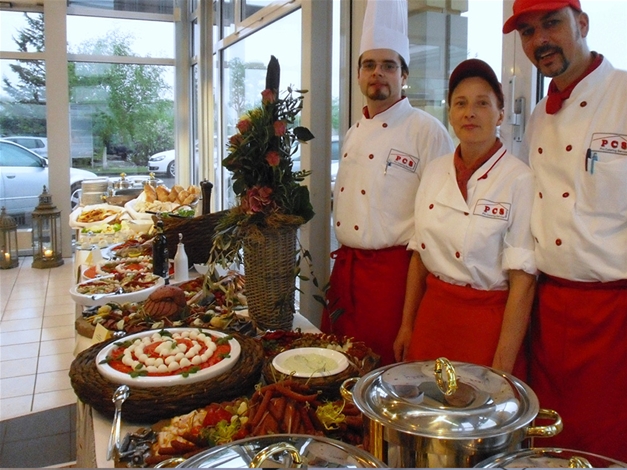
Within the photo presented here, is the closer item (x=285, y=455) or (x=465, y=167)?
(x=285, y=455)

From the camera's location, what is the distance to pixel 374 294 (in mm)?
1973

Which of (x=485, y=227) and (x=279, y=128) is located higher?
(x=279, y=128)

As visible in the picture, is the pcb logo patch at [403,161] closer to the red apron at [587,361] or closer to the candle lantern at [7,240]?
the red apron at [587,361]

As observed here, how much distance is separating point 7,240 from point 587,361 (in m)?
6.59

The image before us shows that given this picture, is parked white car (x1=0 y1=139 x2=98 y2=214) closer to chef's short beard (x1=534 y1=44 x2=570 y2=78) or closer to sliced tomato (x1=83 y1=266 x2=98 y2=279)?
sliced tomato (x1=83 y1=266 x2=98 y2=279)

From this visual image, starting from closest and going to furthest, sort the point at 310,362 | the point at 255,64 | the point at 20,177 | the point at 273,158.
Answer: the point at 310,362 < the point at 273,158 < the point at 255,64 < the point at 20,177

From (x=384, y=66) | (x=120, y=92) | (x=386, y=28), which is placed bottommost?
(x=384, y=66)

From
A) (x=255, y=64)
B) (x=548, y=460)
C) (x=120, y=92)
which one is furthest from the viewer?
(x=120, y=92)

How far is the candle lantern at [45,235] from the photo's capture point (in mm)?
6547

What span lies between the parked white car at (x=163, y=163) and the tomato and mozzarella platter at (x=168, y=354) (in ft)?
21.1

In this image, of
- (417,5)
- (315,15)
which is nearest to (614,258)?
(417,5)

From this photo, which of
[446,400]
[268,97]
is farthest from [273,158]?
[446,400]

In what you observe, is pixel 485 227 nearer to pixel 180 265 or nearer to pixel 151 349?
pixel 151 349

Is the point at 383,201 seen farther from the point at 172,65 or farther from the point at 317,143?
the point at 172,65
